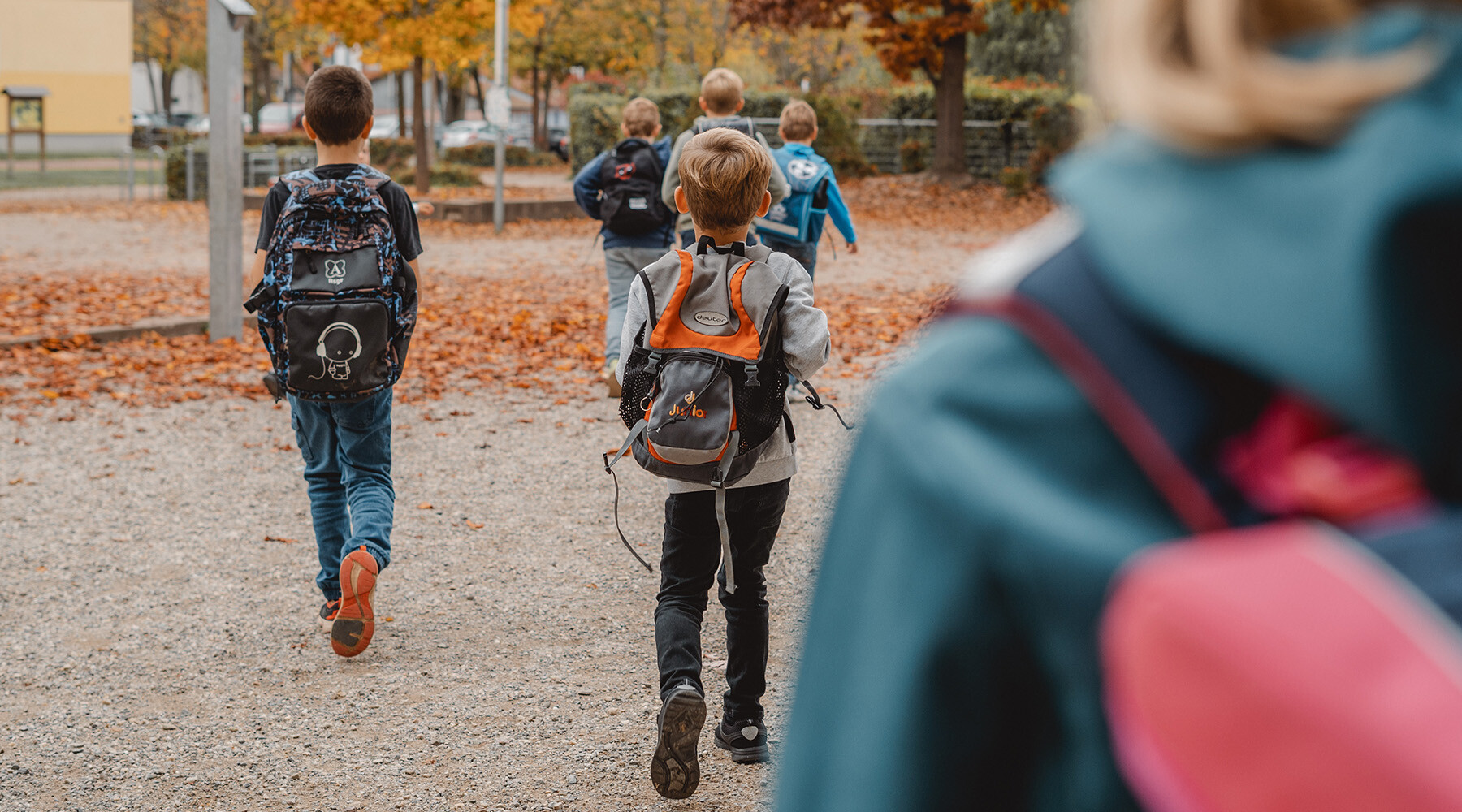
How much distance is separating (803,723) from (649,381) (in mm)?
2798

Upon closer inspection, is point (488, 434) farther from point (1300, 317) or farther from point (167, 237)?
point (167, 237)

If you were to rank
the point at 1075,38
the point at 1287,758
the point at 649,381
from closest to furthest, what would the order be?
the point at 1287,758
the point at 1075,38
the point at 649,381

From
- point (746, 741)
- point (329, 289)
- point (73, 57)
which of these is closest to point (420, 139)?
point (329, 289)

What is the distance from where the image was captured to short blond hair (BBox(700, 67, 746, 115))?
7.16m

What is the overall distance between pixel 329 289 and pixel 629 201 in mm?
3683

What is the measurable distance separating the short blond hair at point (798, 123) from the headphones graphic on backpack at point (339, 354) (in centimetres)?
383

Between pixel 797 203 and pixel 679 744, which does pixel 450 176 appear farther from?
pixel 679 744

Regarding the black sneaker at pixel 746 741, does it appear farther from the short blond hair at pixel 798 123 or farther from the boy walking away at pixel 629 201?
the short blond hair at pixel 798 123

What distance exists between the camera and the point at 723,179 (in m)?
3.76

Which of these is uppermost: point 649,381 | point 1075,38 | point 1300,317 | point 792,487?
point 1075,38

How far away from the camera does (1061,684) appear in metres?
0.71

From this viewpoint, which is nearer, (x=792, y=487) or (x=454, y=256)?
(x=792, y=487)

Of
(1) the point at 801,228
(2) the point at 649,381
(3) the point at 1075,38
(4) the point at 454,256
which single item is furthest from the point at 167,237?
(3) the point at 1075,38

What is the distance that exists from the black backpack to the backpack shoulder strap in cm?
745
